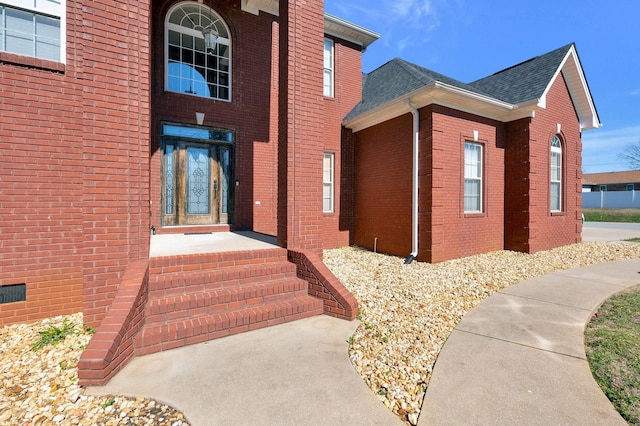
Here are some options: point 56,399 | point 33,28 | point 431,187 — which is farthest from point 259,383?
point 431,187

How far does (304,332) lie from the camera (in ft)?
11.6

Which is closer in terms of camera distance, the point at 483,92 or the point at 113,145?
the point at 113,145

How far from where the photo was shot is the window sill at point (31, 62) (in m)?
3.84

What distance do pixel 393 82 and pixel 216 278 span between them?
8041 millimetres

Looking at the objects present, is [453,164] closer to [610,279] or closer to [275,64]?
[610,279]

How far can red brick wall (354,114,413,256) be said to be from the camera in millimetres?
7793

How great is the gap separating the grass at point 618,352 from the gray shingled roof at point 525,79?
20.1ft

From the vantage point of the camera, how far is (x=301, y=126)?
4.82 m

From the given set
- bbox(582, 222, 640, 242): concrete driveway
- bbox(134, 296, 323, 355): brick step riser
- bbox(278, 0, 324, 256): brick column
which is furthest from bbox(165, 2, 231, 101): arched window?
bbox(582, 222, 640, 242): concrete driveway

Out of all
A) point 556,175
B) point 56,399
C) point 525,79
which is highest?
point 525,79

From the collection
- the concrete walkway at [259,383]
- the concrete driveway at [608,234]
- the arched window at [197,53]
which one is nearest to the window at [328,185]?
the arched window at [197,53]

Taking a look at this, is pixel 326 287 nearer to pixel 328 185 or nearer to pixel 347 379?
pixel 347 379

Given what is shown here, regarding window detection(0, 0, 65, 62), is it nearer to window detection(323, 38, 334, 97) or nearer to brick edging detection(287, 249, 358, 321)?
brick edging detection(287, 249, 358, 321)

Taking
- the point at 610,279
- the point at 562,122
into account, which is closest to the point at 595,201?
the point at 562,122
